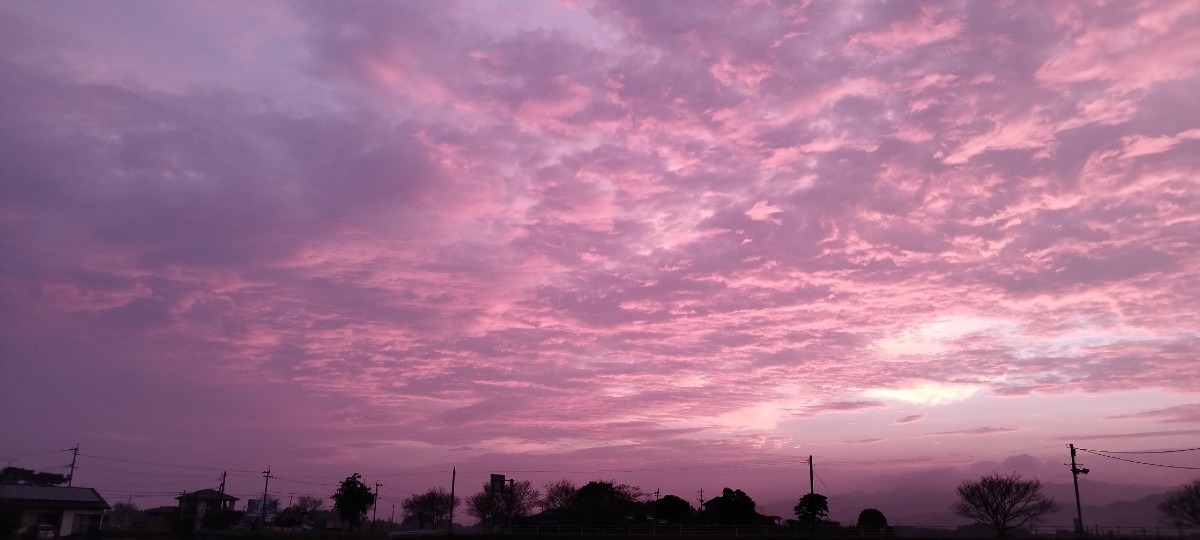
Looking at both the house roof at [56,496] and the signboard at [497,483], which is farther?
the signboard at [497,483]

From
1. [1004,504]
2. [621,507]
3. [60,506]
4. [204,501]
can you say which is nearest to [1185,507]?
[1004,504]

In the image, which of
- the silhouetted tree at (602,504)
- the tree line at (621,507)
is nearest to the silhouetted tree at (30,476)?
the tree line at (621,507)

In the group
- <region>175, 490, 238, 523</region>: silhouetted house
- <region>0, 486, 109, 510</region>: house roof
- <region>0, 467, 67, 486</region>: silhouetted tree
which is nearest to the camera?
<region>0, 486, 109, 510</region>: house roof

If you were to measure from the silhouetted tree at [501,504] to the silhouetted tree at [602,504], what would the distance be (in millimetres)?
11327

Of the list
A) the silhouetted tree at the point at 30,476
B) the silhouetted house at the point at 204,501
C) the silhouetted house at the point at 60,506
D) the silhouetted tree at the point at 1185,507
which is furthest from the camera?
the silhouetted house at the point at 204,501

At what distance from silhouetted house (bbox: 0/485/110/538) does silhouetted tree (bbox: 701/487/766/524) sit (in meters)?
73.8

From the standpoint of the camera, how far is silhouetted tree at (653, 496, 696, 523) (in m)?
116

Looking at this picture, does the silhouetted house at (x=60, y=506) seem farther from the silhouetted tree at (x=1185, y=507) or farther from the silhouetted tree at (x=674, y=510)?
the silhouetted tree at (x=1185, y=507)

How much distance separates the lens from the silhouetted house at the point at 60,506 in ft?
216

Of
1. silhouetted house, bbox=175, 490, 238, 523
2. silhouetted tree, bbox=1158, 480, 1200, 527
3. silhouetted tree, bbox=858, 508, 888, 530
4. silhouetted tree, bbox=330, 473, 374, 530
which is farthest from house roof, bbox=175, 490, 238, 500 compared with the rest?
silhouetted tree, bbox=1158, 480, 1200, 527

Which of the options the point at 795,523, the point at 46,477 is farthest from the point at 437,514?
the point at 795,523

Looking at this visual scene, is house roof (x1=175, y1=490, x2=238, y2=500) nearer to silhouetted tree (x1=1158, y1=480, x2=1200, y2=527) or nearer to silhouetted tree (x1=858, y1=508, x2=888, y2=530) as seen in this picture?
silhouetted tree (x1=858, y1=508, x2=888, y2=530)

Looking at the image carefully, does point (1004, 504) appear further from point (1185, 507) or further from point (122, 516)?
point (122, 516)

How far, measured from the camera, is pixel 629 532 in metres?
95.5
